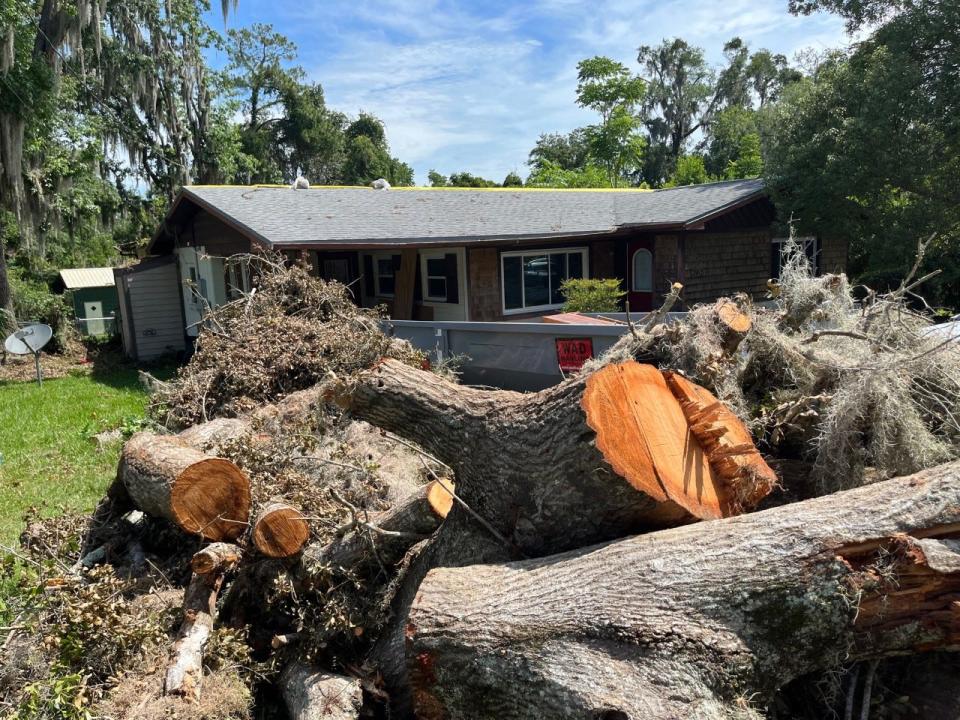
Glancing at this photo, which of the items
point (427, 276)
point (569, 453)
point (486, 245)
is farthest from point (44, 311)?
point (569, 453)

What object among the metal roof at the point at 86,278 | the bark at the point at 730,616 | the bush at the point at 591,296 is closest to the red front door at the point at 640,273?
the bush at the point at 591,296

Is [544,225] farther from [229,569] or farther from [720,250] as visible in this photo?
[229,569]

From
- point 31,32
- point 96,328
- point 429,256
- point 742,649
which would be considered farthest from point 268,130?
point 742,649

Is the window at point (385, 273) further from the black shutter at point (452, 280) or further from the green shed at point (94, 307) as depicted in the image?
the green shed at point (94, 307)

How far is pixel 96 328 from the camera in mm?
23156

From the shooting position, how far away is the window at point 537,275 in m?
16.2

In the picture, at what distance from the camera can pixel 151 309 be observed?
17.6 metres

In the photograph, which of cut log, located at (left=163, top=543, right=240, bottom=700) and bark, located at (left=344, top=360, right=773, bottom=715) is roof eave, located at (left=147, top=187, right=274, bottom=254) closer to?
cut log, located at (left=163, top=543, right=240, bottom=700)

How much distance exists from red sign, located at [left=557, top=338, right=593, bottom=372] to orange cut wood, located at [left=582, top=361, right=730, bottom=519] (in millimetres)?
3254

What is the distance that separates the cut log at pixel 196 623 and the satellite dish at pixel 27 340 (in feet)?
38.9

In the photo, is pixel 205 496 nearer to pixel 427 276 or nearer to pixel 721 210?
pixel 427 276

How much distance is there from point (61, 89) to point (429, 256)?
1083 centimetres

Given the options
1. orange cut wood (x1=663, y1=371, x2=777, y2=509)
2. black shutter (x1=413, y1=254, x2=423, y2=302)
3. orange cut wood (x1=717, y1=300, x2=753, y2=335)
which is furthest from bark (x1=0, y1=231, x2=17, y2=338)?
orange cut wood (x1=663, y1=371, x2=777, y2=509)

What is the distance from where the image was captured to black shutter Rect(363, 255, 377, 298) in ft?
57.4
